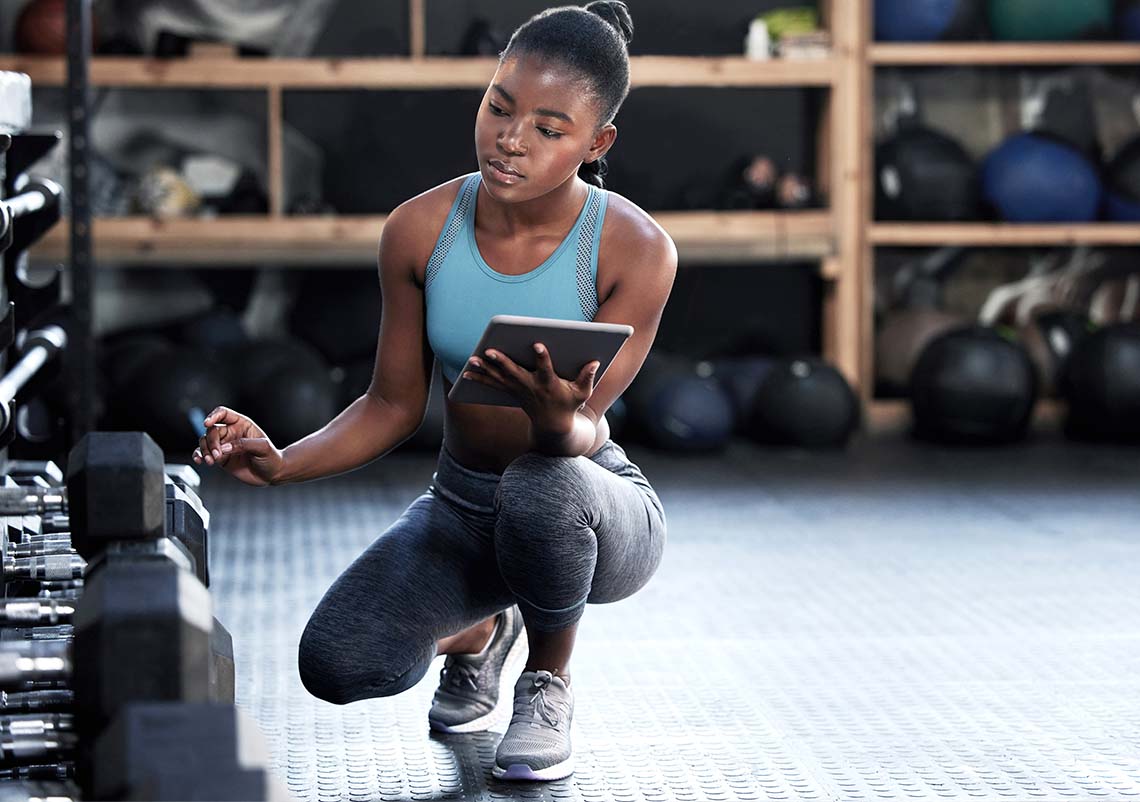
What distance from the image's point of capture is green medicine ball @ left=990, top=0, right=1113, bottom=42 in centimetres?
559

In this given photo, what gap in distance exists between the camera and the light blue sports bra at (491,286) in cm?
201

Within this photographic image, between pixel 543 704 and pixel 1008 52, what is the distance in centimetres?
420

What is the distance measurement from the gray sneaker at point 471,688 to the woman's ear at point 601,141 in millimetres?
659

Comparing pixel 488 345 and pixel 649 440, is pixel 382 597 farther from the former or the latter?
pixel 649 440

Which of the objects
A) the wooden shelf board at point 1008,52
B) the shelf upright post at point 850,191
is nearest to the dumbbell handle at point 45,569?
the shelf upright post at point 850,191

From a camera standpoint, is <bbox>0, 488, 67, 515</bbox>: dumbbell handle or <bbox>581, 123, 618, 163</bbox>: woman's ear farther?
<bbox>581, 123, 618, 163</bbox>: woman's ear

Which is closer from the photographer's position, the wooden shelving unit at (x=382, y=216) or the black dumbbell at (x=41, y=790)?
the black dumbbell at (x=41, y=790)

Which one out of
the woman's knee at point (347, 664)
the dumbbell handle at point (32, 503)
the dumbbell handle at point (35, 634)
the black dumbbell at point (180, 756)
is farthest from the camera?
the woman's knee at point (347, 664)

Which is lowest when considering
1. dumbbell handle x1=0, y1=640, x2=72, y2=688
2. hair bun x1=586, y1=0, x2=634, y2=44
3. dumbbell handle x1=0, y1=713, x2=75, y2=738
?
dumbbell handle x1=0, y1=713, x2=75, y2=738

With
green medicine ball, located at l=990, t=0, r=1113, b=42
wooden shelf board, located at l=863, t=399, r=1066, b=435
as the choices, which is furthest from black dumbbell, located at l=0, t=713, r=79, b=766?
green medicine ball, located at l=990, t=0, r=1113, b=42

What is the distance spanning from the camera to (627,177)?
5.83 meters

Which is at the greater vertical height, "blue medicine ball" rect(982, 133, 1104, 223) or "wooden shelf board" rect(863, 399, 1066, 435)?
"blue medicine ball" rect(982, 133, 1104, 223)

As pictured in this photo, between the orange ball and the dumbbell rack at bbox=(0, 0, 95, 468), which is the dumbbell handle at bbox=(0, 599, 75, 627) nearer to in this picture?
the dumbbell rack at bbox=(0, 0, 95, 468)

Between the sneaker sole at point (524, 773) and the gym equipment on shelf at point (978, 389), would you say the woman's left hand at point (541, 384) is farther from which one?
the gym equipment on shelf at point (978, 389)
